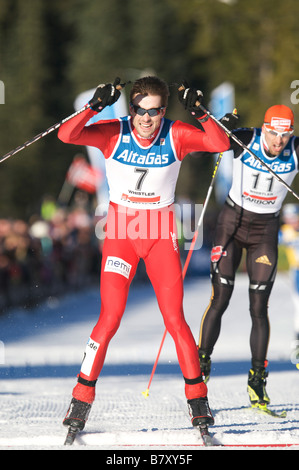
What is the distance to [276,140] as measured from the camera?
602cm

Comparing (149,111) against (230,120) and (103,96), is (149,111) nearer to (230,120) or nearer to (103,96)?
(103,96)

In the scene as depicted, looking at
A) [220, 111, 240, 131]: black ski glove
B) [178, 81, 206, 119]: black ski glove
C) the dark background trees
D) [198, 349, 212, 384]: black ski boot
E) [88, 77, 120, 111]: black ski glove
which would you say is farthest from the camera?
the dark background trees

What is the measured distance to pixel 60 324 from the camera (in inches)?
496

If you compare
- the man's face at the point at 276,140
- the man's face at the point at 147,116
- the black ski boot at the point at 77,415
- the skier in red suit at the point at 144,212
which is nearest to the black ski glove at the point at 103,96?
the skier in red suit at the point at 144,212

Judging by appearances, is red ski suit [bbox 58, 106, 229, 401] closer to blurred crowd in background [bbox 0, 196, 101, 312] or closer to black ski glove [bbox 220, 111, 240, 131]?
black ski glove [bbox 220, 111, 240, 131]

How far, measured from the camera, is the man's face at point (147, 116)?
5.04 meters

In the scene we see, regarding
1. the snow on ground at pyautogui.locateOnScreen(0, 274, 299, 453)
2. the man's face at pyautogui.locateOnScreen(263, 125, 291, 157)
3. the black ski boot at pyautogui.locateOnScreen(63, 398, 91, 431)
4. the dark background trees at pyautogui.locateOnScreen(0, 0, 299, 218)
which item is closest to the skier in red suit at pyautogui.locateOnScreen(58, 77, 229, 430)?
the black ski boot at pyautogui.locateOnScreen(63, 398, 91, 431)

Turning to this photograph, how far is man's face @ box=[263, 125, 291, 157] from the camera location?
602 centimetres

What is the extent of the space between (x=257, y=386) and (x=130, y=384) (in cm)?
160

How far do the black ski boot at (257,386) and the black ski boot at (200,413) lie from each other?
1242mm

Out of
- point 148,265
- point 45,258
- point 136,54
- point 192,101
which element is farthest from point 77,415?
point 136,54

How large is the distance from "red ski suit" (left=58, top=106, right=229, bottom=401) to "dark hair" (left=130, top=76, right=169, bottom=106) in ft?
0.63

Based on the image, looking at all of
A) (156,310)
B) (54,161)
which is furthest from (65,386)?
(54,161)
